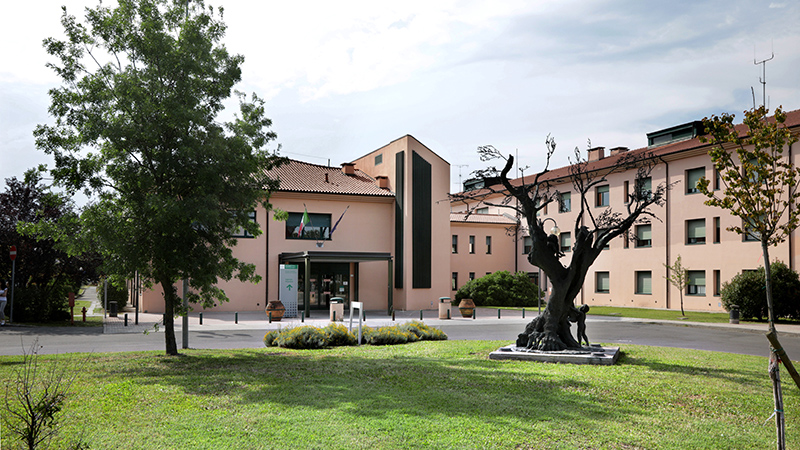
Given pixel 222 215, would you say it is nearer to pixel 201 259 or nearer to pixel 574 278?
pixel 201 259

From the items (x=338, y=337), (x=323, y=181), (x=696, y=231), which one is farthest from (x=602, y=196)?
(x=338, y=337)

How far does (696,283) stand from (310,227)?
2336 cm

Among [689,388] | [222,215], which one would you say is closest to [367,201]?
[222,215]

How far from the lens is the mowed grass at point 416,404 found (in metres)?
6.07

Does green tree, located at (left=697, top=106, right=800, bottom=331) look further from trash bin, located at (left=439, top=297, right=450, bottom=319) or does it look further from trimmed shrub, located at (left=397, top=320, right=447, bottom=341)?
trash bin, located at (left=439, top=297, right=450, bottom=319)

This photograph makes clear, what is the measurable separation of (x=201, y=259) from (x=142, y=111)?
3.22 m

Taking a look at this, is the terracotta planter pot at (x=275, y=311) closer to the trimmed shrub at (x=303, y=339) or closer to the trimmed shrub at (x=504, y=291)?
the trimmed shrub at (x=303, y=339)

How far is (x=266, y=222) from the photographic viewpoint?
1309 inches

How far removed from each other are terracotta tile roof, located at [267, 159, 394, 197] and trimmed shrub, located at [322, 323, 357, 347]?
1844 cm

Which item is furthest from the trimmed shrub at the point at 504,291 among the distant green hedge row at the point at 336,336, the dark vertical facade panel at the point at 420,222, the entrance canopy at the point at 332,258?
the distant green hedge row at the point at 336,336

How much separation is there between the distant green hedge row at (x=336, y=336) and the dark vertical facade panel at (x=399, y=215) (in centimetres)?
1755

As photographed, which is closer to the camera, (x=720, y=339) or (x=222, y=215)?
(x=222, y=215)

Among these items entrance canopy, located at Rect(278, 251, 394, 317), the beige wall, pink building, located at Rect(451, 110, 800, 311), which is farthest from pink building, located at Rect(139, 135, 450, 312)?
the beige wall

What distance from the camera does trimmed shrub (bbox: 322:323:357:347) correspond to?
50.2 feet
